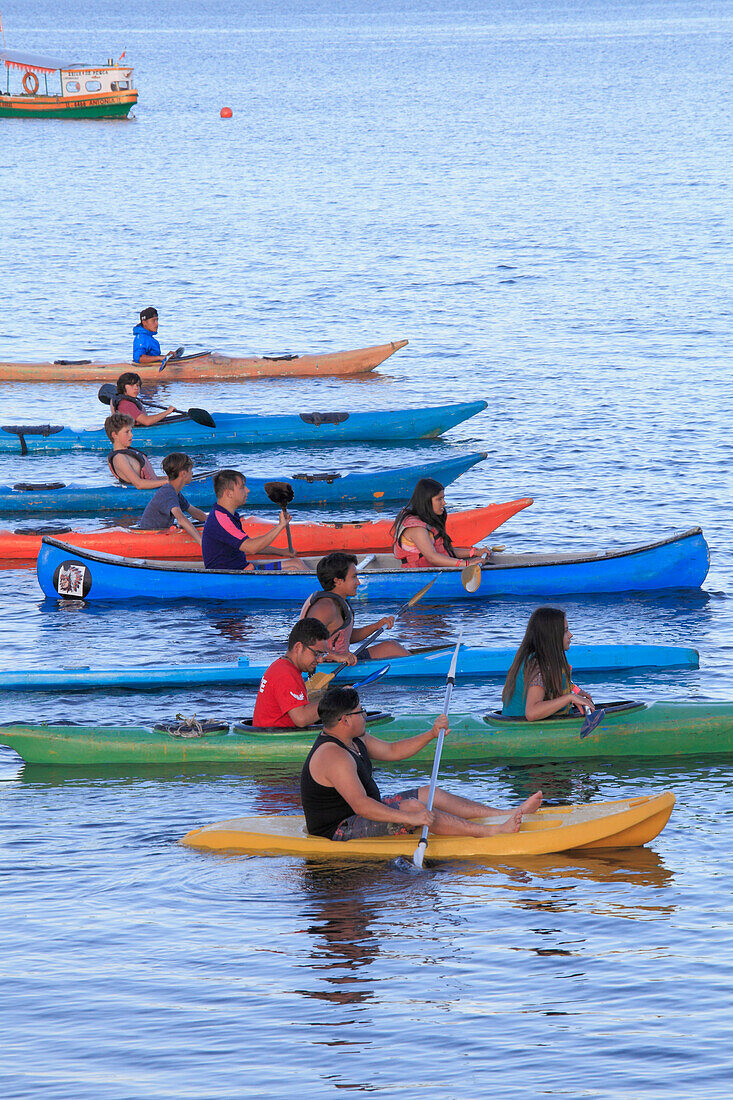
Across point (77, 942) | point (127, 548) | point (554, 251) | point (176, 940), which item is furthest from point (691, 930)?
point (554, 251)

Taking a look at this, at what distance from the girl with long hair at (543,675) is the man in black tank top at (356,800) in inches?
44.0

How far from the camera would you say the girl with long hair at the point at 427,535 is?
1170 centimetres

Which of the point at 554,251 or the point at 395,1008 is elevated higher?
the point at 554,251

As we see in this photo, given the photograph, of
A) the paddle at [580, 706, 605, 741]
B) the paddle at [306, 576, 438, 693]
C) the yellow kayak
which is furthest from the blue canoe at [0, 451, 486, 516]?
the yellow kayak

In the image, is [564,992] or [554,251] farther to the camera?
[554,251]

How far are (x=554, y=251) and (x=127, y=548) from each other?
22.0 meters

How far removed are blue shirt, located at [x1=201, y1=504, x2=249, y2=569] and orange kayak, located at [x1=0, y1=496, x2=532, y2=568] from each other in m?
0.72

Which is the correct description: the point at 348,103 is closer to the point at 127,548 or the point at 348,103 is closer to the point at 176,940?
the point at 127,548

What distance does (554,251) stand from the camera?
33.4 m

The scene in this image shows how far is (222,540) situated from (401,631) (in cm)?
177

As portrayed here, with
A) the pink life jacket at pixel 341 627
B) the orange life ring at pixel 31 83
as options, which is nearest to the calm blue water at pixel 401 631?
the pink life jacket at pixel 341 627

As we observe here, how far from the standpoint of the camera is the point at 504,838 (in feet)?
26.1

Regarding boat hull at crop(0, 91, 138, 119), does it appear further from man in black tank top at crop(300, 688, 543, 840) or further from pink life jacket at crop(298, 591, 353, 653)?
man in black tank top at crop(300, 688, 543, 840)

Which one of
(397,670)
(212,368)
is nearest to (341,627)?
(397,670)
